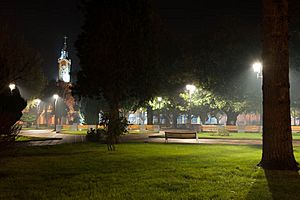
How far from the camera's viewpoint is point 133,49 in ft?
91.3

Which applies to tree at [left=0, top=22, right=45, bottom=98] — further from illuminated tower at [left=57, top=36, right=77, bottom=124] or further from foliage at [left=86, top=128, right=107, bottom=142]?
illuminated tower at [left=57, top=36, right=77, bottom=124]

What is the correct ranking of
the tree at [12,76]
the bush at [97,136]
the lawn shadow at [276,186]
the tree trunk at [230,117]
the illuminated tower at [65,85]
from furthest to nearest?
the illuminated tower at [65,85] < the tree trunk at [230,117] < the bush at [97,136] < the tree at [12,76] < the lawn shadow at [276,186]

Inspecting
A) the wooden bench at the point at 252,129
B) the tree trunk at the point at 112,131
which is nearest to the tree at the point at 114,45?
the tree trunk at the point at 112,131

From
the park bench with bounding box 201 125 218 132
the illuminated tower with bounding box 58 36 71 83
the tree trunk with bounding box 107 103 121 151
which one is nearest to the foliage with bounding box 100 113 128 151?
the tree trunk with bounding box 107 103 121 151

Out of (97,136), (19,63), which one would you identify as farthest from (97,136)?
(19,63)

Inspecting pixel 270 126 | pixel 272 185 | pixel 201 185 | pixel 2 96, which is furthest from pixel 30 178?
pixel 2 96

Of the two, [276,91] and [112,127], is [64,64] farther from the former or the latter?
[276,91]

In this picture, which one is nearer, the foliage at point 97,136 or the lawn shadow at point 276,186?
the lawn shadow at point 276,186

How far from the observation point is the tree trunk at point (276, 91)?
1202cm

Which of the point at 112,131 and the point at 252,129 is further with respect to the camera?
the point at 252,129

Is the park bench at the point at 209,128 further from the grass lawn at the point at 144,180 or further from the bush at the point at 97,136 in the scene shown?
the grass lawn at the point at 144,180

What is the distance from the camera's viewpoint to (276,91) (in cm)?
1227

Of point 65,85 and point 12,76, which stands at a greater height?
point 65,85

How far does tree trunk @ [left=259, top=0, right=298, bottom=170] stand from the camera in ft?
39.4
